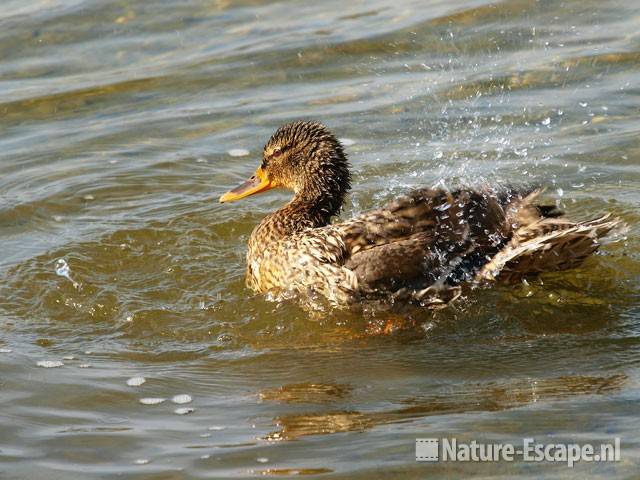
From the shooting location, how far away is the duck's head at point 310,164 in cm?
796

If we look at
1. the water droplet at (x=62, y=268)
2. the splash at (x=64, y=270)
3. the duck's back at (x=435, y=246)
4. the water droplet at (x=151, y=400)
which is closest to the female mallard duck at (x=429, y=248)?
the duck's back at (x=435, y=246)

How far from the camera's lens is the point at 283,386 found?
6070 mm

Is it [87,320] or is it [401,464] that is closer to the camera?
[401,464]

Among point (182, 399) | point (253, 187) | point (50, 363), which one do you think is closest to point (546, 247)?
point (253, 187)

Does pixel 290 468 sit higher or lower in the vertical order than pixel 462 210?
lower

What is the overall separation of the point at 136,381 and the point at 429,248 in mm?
2039

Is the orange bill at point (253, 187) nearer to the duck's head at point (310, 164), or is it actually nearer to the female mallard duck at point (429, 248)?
the duck's head at point (310, 164)

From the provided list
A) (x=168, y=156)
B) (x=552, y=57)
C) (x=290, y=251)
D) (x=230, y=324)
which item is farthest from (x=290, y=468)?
(x=552, y=57)

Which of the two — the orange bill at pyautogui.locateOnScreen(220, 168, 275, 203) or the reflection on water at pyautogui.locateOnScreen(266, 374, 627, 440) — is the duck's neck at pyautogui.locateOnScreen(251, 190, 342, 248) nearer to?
the orange bill at pyautogui.locateOnScreen(220, 168, 275, 203)

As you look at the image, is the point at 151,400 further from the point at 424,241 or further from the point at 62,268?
the point at 62,268

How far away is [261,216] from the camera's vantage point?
8.90 meters

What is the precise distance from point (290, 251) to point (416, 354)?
4.65 feet

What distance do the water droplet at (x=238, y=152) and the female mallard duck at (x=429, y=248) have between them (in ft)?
8.12

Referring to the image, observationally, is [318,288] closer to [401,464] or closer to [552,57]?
[401,464]
